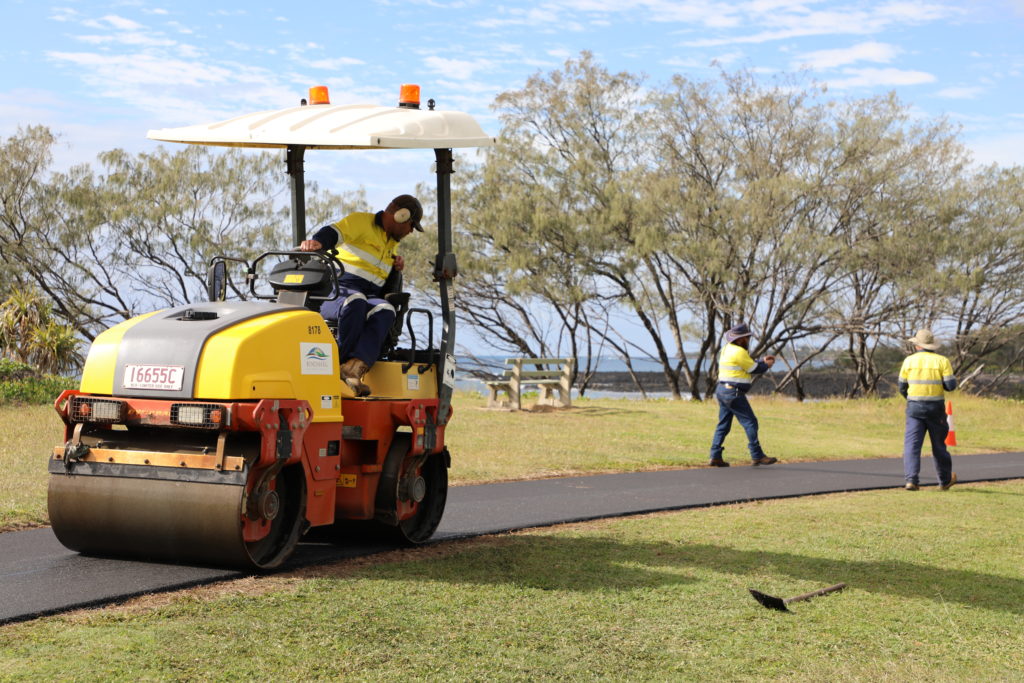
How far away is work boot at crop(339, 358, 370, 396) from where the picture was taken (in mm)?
7262

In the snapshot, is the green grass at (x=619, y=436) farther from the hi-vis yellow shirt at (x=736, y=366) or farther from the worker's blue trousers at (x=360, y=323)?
the worker's blue trousers at (x=360, y=323)

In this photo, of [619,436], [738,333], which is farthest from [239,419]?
[619,436]

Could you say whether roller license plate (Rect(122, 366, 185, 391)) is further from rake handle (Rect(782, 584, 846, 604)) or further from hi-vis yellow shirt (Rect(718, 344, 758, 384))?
hi-vis yellow shirt (Rect(718, 344, 758, 384))

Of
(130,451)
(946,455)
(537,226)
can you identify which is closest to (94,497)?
(130,451)

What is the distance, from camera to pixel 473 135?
7090 millimetres

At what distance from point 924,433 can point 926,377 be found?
2.06 feet

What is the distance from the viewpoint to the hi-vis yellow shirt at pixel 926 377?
41.6 feet

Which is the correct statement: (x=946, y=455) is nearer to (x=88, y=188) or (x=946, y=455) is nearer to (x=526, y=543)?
(x=526, y=543)

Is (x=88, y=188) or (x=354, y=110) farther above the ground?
(x=88, y=188)

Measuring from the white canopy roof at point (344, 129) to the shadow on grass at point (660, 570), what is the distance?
103 inches

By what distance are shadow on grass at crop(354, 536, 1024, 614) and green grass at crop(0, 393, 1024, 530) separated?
3551 mm

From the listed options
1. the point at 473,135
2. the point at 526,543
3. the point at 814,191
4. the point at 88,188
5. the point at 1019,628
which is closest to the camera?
the point at 1019,628

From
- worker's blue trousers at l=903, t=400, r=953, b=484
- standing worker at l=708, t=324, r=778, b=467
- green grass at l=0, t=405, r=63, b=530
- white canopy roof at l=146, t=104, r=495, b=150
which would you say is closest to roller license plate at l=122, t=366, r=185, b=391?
white canopy roof at l=146, t=104, r=495, b=150

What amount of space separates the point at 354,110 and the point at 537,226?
24.4 metres
